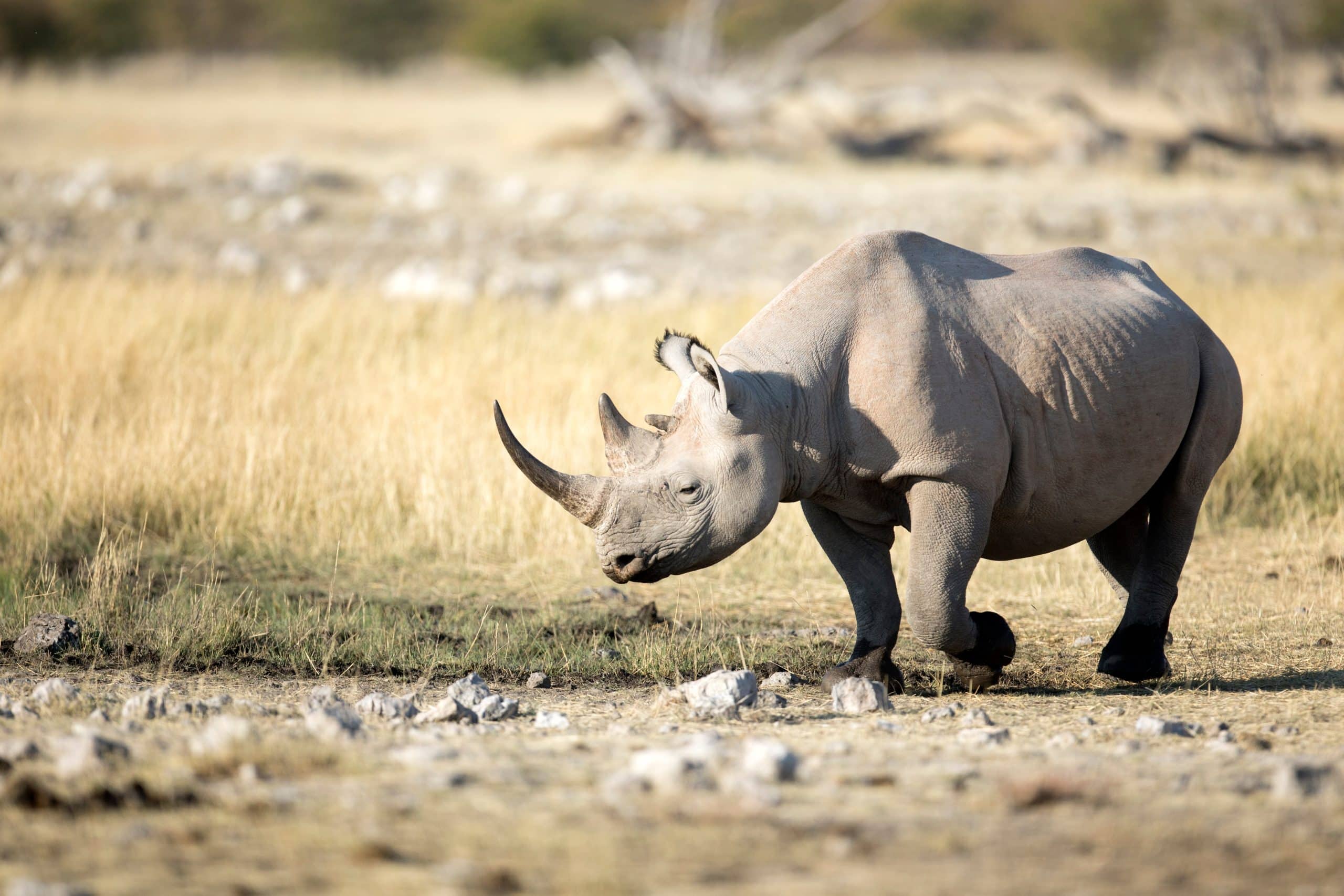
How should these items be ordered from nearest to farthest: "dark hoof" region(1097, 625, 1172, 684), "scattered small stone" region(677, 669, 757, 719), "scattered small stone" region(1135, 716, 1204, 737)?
"scattered small stone" region(1135, 716, 1204, 737) → "scattered small stone" region(677, 669, 757, 719) → "dark hoof" region(1097, 625, 1172, 684)

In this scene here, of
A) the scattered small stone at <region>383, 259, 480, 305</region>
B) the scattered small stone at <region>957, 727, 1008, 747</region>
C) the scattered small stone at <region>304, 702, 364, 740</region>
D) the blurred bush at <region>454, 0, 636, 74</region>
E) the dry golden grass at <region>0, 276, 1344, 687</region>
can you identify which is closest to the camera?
the scattered small stone at <region>304, 702, 364, 740</region>

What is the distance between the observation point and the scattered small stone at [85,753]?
3.62 meters

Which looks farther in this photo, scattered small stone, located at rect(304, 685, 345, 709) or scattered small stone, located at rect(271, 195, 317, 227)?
scattered small stone, located at rect(271, 195, 317, 227)

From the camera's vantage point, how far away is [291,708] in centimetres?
479

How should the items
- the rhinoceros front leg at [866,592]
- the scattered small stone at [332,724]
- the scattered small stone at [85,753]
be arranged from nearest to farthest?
the scattered small stone at [85,753] → the scattered small stone at [332,724] → the rhinoceros front leg at [866,592]

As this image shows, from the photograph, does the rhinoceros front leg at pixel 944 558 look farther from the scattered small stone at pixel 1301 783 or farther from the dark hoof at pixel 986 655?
the scattered small stone at pixel 1301 783

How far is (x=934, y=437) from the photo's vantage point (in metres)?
4.96

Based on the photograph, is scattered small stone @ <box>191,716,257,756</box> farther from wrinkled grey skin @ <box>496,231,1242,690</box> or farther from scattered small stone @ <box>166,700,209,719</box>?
wrinkled grey skin @ <box>496,231,1242,690</box>

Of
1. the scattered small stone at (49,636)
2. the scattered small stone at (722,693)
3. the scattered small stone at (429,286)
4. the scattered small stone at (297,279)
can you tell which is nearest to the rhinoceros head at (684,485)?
the scattered small stone at (722,693)

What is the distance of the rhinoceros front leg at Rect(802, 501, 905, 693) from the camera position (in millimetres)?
5375

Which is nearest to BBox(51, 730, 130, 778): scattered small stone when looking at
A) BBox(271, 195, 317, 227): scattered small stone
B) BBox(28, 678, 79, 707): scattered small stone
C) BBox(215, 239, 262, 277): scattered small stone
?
BBox(28, 678, 79, 707): scattered small stone

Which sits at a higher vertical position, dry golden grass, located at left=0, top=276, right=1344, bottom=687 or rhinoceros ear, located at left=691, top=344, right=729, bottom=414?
rhinoceros ear, located at left=691, top=344, right=729, bottom=414

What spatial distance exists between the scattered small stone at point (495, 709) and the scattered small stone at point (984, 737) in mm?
1375

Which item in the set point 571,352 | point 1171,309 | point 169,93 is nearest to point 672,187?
point 571,352
